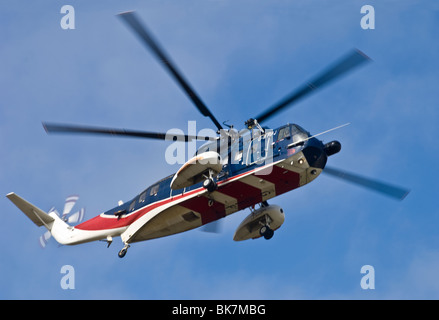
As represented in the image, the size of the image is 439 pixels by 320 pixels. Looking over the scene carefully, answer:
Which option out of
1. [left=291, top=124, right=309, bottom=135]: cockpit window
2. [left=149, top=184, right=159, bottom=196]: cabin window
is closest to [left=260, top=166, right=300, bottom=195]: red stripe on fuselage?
[left=291, top=124, right=309, bottom=135]: cockpit window

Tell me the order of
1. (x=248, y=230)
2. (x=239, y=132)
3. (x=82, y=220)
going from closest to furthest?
(x=239, y=132), (x=248, y=230), (x=82, y=220)

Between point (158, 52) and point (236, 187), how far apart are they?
7456 mm

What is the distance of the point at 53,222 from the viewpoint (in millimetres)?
34688

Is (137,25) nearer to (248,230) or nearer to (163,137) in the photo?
(163,137)

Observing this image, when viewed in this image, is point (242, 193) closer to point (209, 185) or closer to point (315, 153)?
point (209, 185)

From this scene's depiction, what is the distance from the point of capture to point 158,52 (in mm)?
23328

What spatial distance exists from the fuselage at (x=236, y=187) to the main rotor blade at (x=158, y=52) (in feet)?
11.2

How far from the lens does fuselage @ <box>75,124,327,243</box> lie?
26531 millimetres

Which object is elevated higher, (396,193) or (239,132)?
(239,132)

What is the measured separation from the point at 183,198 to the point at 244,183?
3215 millimetres

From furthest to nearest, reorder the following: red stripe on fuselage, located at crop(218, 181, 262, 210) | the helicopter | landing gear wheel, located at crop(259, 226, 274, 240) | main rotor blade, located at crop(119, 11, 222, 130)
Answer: landing gear wheel, located at crop(259, 226, 274, 240), red stripe on fuselage, located at crop(218, 181, 262, 210), the helicopter, main rotor blade, located at crop(119, 11, 222, 130)

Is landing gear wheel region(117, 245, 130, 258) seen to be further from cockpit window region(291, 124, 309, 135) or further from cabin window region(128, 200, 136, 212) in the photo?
cockpit window region(291, 124, 309, 135)

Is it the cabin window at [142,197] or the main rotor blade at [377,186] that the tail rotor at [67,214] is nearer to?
the cabin window at [142,197]

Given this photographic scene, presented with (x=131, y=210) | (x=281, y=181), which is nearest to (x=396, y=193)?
(x=281, y=181)
